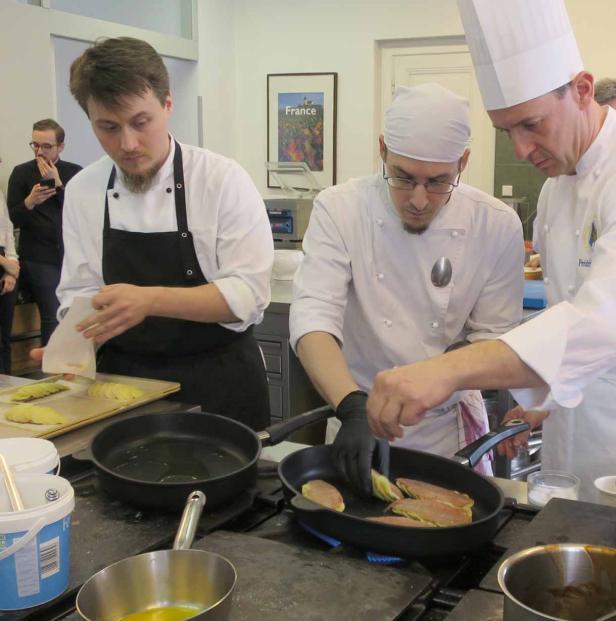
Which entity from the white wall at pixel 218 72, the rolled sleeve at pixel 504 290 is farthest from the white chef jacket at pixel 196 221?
the white wall at pixel 218 72

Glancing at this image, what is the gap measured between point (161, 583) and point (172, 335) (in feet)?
3.62

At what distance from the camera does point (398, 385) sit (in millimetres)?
1124

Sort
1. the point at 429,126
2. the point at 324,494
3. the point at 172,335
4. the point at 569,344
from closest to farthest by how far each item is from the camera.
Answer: the point at 569,344 < the point at 324,494 < the point at 429,126 < the point at 172,335

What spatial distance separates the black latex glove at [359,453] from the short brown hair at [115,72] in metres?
1.01

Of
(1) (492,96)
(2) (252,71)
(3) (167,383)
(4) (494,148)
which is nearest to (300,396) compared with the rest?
(3) (167,383)

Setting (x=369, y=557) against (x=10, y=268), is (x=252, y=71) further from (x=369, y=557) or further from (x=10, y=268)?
(x=369, y=557)

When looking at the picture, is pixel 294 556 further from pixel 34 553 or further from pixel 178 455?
pixel 178 455

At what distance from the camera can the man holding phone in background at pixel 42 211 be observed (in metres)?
4.71

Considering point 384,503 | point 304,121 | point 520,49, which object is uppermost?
point 304,121

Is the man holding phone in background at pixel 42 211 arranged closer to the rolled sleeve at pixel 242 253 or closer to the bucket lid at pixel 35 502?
the rolled sleeve at pixel 242 253

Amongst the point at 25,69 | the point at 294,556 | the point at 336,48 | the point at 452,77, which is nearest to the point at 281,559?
the point at 294,556

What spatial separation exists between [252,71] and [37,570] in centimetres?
641

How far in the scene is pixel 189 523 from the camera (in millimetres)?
1026

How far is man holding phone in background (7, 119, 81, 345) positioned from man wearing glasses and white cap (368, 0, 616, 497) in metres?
3.66
